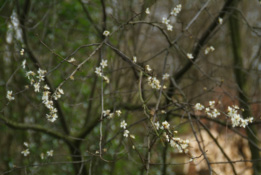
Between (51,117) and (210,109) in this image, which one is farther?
(210,109)

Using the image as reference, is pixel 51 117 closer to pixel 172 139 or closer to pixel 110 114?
pixel 110 114

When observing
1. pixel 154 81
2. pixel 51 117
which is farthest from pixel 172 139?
pixel 51 117

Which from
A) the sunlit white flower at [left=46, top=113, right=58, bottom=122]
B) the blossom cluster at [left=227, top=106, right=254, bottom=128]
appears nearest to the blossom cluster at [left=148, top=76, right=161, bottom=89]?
the blossom cluster at [left=227, top=106, right=254, bottom=128]

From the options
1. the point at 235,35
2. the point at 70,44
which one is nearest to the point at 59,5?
the point at 70,44

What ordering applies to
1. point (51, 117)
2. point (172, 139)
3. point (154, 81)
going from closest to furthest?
1. point (172, 139)
2. point (51, 117)
3. point (154, 81)

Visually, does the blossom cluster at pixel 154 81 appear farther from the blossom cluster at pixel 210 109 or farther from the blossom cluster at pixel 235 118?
the blossom cluster at pixel 235 118

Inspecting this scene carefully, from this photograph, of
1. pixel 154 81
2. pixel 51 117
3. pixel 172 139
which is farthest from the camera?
pixel 154 81

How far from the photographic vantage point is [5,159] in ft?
14.8

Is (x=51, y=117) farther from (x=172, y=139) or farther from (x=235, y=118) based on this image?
(x=235, y=118)

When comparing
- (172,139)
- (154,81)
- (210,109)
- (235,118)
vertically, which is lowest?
(172,139)

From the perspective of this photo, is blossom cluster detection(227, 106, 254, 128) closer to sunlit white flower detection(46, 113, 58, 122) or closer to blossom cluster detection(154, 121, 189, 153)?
blossom cluster detection(154, 121, 189, 153)

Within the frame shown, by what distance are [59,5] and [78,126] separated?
2.25 meters

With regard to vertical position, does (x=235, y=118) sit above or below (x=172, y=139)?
above

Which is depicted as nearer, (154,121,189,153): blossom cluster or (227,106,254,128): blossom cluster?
(154,121,189,153): blossom cluster
